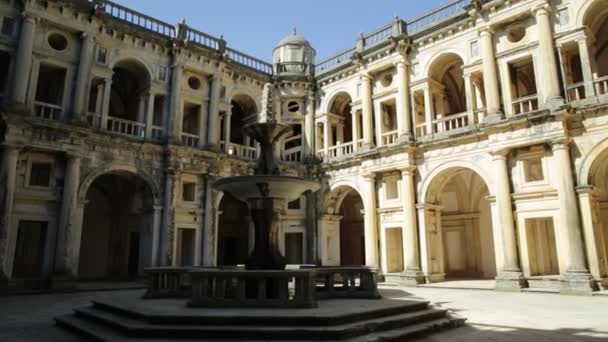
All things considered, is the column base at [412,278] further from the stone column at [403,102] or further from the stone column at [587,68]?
the stone column at [587,68]

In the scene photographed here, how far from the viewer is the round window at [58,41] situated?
57.7 feet

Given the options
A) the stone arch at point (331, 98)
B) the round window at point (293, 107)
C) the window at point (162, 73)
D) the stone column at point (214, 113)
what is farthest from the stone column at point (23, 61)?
the stone arch at point (331, 98)

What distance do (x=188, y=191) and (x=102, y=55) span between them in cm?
741

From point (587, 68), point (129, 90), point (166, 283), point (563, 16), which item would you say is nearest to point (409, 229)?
point (587, 68)

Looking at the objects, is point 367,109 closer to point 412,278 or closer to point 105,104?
point 412,278

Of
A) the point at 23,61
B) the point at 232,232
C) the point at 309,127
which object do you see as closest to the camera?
the point at 23,61

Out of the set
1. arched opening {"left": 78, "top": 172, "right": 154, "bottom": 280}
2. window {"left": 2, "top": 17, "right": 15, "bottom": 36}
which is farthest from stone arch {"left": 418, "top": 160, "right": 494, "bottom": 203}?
window {"left": 2, "top": 17, "right": 15, "bottom": 36}

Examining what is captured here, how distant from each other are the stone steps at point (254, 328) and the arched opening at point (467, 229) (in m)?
15.6

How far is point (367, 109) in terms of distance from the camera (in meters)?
22.1

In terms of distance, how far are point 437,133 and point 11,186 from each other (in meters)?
17.3

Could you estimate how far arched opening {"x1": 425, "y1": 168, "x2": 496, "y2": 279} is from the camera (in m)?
22.2

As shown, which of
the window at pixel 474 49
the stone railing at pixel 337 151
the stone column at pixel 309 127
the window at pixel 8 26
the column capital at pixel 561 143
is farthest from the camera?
the stone column at pixel 309 127

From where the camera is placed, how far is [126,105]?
76.6ft

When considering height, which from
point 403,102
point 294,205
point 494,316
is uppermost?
point 403,102
